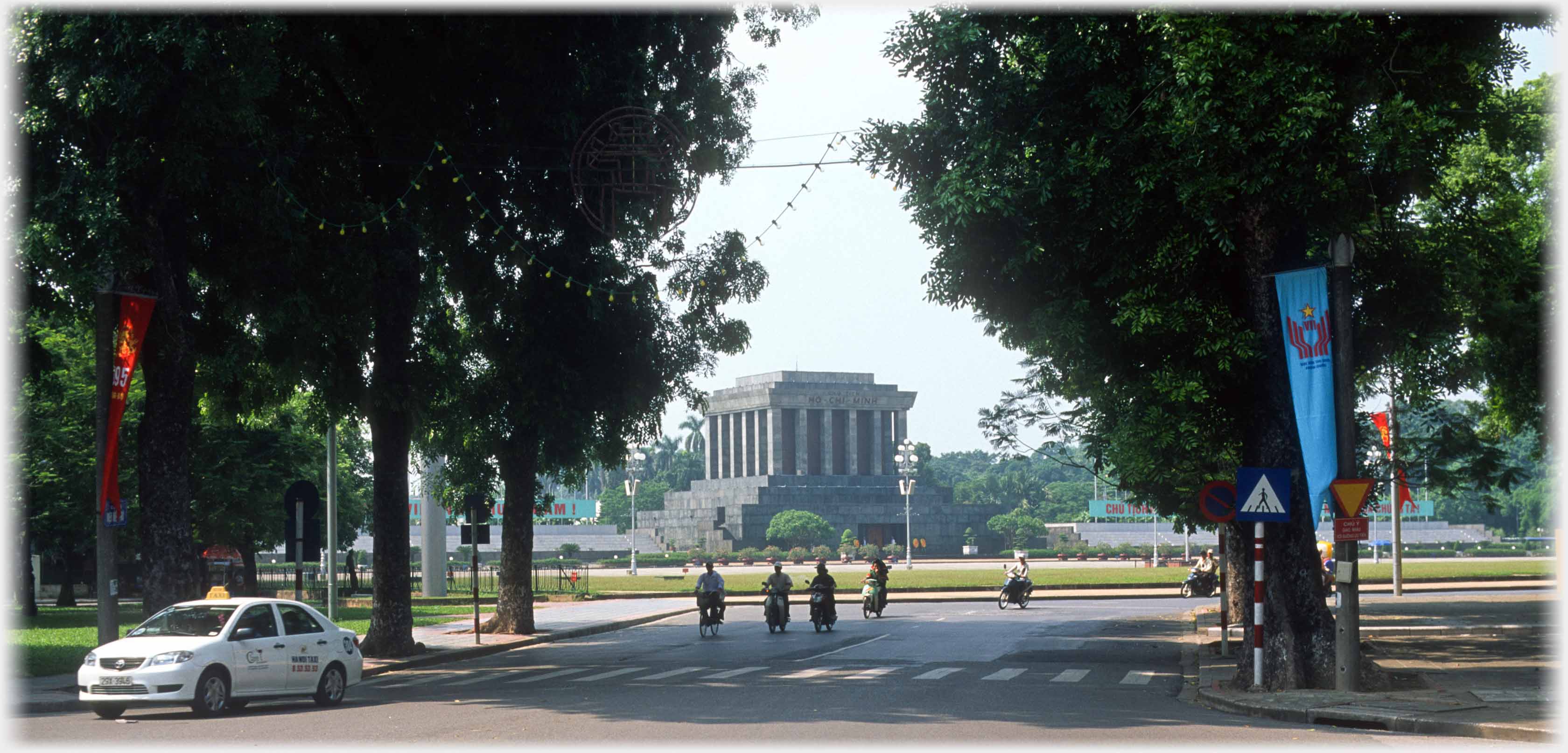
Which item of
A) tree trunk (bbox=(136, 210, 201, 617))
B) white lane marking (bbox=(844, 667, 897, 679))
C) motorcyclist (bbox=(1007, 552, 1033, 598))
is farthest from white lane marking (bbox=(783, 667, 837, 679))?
motorcyclist (bbox=(1007, 552, 1033, 598))

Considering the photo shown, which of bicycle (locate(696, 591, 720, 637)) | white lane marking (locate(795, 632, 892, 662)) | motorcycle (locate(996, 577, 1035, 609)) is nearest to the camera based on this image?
white lane marking (locate(795, 632, 892, 662))

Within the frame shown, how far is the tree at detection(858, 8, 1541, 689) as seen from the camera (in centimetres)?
1686

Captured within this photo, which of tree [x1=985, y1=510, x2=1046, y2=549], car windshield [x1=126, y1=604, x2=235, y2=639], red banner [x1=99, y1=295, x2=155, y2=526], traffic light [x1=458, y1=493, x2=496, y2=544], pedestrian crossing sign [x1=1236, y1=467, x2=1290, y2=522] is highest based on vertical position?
red banner [x1=99, y1=295, x2=155, y2=526]

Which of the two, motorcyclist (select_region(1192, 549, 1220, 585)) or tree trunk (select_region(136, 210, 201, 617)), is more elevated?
tree trunk (select_region(136, 210, 201, 617))

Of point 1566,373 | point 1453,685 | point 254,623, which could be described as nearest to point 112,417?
point 254,623

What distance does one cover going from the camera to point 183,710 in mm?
16984

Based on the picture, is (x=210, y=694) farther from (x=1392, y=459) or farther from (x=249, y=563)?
(x=249, y=563)

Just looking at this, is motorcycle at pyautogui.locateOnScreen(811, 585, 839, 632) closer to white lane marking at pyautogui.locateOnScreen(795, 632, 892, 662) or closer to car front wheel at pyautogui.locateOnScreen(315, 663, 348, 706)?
white lane marking at pyautogui.locateOnScreen(795, 632, 892, 662)

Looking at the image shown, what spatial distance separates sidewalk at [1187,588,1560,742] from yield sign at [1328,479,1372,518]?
2127 mm

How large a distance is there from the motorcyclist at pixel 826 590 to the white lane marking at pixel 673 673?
9.86 m

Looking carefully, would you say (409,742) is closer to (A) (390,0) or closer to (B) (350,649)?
(B) (350,649)

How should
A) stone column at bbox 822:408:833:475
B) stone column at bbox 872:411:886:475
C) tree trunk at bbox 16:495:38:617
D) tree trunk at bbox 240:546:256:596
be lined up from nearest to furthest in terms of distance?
tree trunk at bbox 16:495:38:617
tree trunk at bbox 240:546:256:596
stone column at bbox 822:408:833:475
stone column at bbox 872:411:886:475

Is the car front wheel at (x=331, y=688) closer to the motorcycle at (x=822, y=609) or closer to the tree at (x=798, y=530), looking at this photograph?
the motorcycle at (x=822, y=609)

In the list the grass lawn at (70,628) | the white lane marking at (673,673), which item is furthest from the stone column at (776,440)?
the white lane marking at (673,673)
